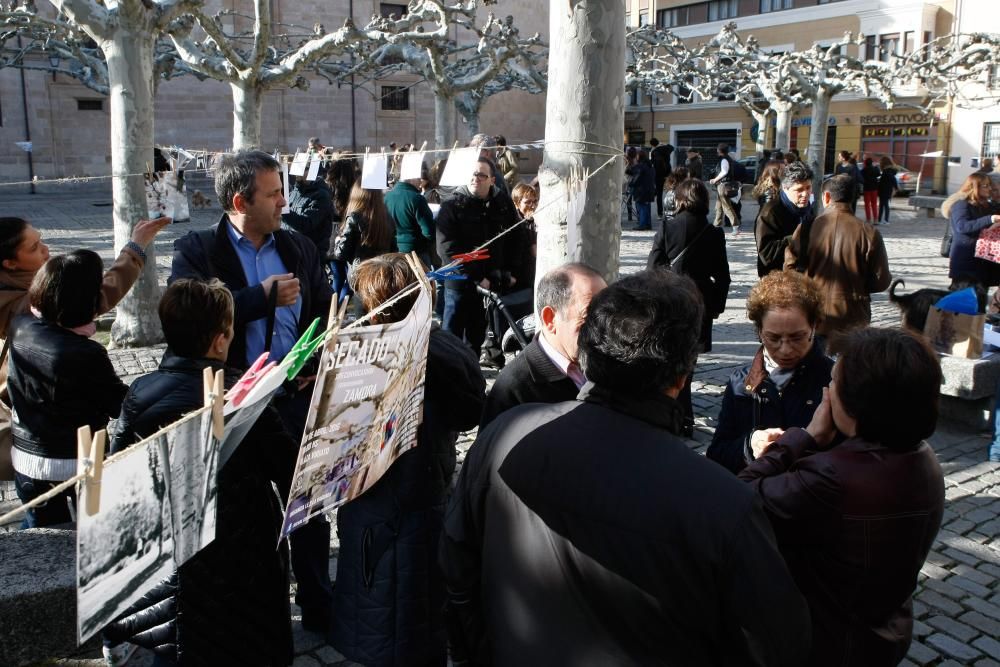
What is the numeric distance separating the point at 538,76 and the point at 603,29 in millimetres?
19307

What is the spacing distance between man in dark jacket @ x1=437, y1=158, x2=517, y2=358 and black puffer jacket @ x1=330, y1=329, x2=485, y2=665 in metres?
3.71

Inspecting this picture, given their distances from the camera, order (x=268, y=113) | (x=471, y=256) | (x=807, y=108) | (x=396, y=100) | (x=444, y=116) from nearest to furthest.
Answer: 1. (x=471, y=256)
2. (x=444, y=116)
3. (x=268, y=113)
4. (x=807, y=108)
5. (x=396, y=100)

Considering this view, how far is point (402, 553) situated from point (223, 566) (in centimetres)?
56

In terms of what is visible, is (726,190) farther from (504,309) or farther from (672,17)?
(672,17)

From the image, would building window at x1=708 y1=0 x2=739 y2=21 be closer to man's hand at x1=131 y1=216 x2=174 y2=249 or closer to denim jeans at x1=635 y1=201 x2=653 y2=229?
denim jeans at x1=635 y1=201 x2=653 y2=229

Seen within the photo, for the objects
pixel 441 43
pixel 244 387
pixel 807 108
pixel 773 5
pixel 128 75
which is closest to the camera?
pixel 244 387

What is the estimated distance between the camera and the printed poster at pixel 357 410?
79.0 inches

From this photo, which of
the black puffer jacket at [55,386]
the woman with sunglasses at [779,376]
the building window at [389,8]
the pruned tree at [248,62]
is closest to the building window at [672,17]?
the building window at [389,8]

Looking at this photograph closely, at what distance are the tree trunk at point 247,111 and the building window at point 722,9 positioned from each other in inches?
1481

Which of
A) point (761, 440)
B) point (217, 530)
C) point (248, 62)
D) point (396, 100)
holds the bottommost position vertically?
point (217, 530)

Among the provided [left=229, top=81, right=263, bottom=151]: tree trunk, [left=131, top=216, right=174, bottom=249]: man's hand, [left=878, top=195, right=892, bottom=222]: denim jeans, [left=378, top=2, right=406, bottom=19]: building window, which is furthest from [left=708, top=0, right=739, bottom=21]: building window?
[left=131, top=216, right=174, bottom=249]: man's hand

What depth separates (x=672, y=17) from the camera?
45.8 meters

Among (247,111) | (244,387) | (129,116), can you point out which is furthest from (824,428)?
(247,111)

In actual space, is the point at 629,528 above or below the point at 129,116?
below
